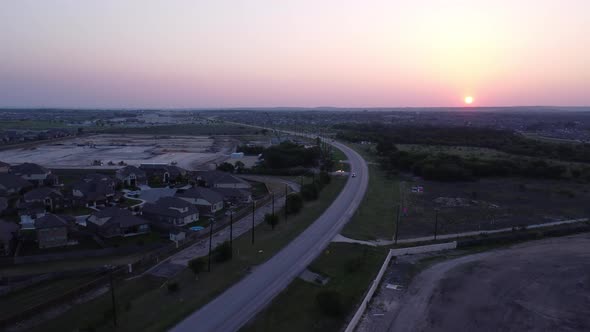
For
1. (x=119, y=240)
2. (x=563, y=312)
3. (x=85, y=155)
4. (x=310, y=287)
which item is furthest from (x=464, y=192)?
(x=85, y=155)

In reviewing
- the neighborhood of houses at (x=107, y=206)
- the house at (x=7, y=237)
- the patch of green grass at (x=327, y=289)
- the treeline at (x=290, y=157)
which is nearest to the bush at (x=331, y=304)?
the patch of green grass at (x=327, y=289)

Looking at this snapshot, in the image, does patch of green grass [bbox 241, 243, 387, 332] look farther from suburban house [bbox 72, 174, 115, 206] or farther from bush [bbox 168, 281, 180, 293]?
suburban house [bbox 72, 174, 115, 206]

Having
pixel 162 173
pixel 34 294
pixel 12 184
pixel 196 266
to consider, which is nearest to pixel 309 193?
pixel 196 266

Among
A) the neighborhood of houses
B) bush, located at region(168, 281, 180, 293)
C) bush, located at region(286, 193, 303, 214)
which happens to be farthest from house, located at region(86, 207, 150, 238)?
bush, located at region(286, 193, 303, 214)

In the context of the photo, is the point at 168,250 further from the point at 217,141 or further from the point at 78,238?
the point at 217,141

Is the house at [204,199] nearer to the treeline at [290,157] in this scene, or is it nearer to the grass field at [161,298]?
the grass field at [161,298]

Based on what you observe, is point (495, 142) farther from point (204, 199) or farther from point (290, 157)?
point (204, 199)

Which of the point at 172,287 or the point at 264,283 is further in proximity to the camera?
the point at 264,283
